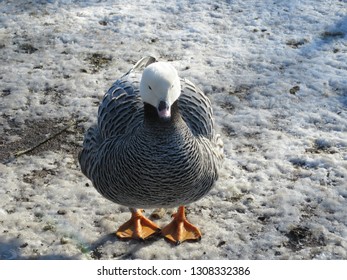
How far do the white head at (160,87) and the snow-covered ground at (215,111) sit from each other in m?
1.35

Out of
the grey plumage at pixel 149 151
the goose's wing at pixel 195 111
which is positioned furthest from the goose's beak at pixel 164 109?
the goose's wing at pixel 195 111

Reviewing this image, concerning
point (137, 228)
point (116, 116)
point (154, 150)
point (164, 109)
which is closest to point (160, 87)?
point (164, 109)

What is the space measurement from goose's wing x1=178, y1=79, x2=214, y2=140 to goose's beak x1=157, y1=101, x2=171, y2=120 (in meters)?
0.69

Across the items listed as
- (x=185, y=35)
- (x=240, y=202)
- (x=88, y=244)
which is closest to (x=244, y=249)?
(x=240, y=202)

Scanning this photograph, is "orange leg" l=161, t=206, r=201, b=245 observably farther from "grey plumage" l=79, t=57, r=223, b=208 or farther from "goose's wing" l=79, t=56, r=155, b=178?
"goose's wing" l=79, t=56, r=155, b=178

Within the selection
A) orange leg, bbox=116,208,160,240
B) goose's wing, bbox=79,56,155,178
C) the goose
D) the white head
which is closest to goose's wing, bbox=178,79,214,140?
the goose

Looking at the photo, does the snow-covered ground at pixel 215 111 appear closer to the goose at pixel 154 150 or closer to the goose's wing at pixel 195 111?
the goose at pixel 154 150

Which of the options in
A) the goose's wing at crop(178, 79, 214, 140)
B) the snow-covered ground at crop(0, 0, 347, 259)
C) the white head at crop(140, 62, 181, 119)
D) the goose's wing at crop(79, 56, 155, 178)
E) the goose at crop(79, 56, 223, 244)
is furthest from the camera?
the snow-covered ground at crop(0, 0, 347, 259)

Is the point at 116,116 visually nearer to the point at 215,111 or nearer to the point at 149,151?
the point at 149,151

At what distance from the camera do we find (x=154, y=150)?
13.1 ft

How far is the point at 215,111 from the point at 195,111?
1.53 meters

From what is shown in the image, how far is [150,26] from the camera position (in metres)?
7.60

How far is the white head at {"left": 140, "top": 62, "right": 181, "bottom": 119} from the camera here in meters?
3.76

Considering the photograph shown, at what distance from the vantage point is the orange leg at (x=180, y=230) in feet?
15.3
